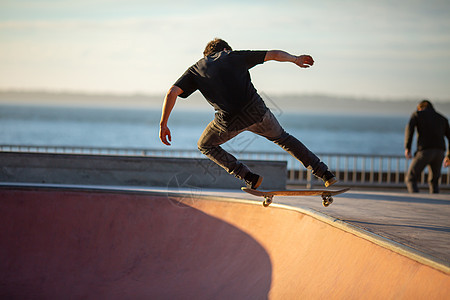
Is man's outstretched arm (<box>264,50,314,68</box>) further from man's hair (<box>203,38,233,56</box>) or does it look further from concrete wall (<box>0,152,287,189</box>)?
concrete wall (<box>0,152,287,189</box>)

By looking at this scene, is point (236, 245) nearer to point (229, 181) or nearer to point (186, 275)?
point (186, 275)

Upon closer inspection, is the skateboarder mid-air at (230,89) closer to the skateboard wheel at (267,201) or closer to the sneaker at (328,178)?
the sneaker at (328,178)

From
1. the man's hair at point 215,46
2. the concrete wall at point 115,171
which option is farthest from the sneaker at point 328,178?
the concrete wall at point 115,171

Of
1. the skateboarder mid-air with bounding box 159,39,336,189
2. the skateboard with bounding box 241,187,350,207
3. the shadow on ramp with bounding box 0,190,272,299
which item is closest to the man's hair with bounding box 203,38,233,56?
the skateboarder mid-air with bounding box 159,39,336,189

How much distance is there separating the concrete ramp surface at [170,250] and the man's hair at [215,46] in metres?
2.34

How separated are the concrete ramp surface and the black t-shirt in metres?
1.65

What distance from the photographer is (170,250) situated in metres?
7.14

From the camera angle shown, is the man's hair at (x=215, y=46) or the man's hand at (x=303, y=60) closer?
the man's hand at (x=303, y=60)

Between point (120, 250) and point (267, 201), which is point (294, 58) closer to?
point (267, 201)

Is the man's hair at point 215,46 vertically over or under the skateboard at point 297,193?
over

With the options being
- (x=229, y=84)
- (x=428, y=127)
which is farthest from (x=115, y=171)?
(x=428, y=127)

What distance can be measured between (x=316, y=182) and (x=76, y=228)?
9902 millimetres

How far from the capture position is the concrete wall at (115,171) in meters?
10.6

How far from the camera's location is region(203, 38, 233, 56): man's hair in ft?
18.6
